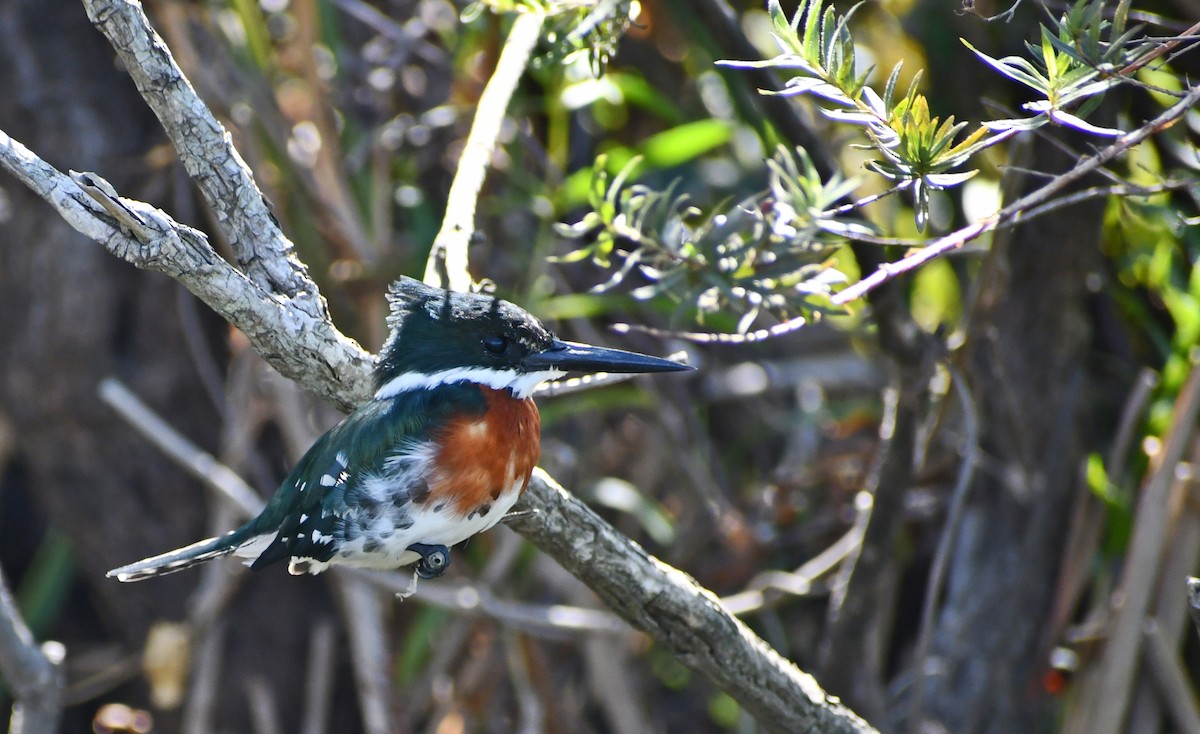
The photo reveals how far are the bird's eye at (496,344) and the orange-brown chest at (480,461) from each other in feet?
0.39

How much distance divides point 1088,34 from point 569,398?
195 centimetres

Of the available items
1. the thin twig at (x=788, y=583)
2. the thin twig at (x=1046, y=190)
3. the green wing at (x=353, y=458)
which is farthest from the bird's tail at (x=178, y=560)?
the thin twig at (x=788, y=583)

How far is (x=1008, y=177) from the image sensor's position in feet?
6.93

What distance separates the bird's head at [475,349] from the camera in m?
1.92

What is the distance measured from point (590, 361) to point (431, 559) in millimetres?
415

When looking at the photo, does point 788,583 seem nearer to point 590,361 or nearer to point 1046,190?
point 590,361

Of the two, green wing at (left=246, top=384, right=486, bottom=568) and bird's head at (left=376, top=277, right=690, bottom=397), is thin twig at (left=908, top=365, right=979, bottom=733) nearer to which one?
bird's head at (left=376, top=277, right=690, bottom=397)

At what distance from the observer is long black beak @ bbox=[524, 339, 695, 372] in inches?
75.3

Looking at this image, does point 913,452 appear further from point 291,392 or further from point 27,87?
point 27,87

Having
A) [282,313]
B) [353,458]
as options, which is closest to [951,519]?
[353,458]

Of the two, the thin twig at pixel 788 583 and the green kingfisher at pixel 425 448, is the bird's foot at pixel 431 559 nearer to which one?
the green kingfisher at pixel 425 448

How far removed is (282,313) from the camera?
5.05ft

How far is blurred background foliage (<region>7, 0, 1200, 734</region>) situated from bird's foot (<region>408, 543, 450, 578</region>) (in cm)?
94

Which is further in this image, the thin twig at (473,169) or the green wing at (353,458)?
the thin twig at (473,169)
